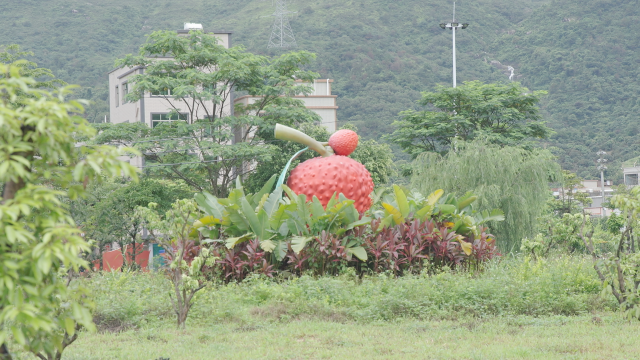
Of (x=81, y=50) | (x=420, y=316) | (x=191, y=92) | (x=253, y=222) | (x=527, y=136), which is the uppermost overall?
(x=81, y=50)

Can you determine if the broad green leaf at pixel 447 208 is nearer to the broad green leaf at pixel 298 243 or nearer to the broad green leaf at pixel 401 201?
the broad green leaf at pixel 401 201

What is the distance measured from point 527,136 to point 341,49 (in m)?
36.1

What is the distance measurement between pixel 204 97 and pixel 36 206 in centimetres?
1759

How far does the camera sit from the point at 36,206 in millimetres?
3178

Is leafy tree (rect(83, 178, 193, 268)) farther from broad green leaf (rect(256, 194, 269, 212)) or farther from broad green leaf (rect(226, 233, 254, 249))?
broad green leaf (rect(226, 233, 254, 249))

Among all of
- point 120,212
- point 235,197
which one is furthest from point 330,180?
point 120,212

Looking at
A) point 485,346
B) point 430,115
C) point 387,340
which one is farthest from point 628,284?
point 430,115

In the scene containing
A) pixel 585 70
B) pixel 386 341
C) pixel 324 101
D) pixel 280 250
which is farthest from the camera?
pixel 324 101

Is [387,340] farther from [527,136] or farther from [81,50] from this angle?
[81,50]

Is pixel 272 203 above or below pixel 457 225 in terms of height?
above

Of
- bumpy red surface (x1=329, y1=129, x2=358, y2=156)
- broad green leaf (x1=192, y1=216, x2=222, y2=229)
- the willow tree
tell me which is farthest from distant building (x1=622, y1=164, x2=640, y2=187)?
broad green leaf (x1=192, y1=216, x2=222, y2=229)

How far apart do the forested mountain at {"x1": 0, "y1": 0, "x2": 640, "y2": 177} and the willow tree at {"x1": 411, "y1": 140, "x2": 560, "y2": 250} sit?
29.0m

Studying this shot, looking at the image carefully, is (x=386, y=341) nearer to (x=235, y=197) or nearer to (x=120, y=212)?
(x=235, y=197)

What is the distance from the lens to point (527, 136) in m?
22.3
